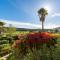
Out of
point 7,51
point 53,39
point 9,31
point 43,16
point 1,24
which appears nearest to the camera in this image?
point 53,39

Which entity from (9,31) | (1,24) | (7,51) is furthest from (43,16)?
(7,51)

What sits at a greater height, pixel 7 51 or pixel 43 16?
pixel 43 16

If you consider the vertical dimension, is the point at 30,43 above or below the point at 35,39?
below

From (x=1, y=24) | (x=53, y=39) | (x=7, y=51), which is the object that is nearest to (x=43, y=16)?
(x=1, y=24)

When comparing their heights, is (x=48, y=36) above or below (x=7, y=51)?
above

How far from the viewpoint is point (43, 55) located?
8.10 metres

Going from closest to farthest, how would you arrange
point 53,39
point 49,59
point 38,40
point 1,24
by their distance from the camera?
1. point 49,59
2. point 38,40
3. point 53,39
4. point 1,24

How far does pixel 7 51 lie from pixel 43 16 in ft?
137

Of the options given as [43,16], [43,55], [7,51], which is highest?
[43,16]

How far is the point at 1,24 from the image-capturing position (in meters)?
34.8

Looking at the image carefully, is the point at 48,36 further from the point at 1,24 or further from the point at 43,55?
the point at 1,24

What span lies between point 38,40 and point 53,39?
3.67ft

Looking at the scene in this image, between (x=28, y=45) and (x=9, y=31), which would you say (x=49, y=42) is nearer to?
(x=28, y=45)

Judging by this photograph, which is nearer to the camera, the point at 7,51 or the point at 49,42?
the point at 49,42
